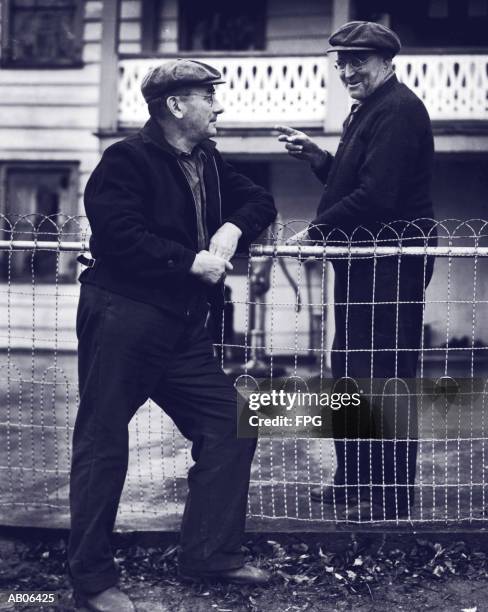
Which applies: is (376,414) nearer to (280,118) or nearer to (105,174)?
(105,174)

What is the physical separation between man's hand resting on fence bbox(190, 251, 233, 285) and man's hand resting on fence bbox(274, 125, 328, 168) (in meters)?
1.02

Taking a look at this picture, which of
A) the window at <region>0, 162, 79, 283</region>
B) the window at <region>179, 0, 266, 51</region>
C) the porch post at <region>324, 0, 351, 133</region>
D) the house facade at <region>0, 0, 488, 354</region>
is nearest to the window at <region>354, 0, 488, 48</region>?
the house facade at <region>0, 0, 488, 354</region>

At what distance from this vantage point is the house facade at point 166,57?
455 inches

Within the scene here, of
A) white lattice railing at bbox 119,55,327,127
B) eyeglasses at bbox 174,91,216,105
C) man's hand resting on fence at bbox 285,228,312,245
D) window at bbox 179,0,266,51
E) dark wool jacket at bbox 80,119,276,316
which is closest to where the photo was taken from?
dark wool jacket at bbox 80,119,276,316

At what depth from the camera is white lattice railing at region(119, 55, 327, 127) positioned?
11.3 metres

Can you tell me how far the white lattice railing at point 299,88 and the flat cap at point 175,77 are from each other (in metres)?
7.72

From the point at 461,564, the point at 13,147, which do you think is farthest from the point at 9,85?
the point at 461,564

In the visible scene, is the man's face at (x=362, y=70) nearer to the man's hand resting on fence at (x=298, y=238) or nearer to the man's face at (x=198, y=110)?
the man's hand resting on fence at (x=298, y=238)

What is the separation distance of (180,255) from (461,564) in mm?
1945

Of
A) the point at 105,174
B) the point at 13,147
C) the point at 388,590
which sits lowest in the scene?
A: the point at 388,590

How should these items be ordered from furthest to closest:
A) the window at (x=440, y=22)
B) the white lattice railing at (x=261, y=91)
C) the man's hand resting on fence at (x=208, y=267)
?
1. the window at (x=440, y=22)
2. the white lattice railing at (x=261, y=91)
3. the man's hand resting on fence at (x=208, y=267)

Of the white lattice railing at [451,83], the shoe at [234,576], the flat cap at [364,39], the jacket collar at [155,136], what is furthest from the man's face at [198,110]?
the white lattice railing at [451,83]

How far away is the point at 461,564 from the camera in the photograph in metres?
4.04

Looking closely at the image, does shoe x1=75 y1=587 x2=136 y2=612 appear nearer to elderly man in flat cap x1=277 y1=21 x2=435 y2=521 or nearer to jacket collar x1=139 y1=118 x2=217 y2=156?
elderly man in flat cap x1=277 y1=21 x2=435 y2=521
